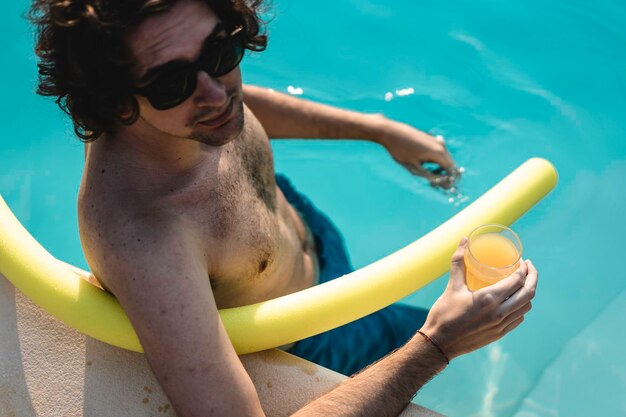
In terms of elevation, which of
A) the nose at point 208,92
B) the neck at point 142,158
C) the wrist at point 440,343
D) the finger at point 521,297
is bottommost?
the wrist at point 440,343

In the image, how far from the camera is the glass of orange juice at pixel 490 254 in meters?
1.69

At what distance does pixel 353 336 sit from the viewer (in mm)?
2518

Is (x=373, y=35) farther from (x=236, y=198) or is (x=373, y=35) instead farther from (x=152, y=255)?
(x=152, y=255)

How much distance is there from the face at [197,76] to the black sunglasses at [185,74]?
11 millimetres

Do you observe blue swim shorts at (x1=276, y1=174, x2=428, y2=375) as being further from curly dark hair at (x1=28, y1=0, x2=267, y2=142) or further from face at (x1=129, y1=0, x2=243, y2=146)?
curly dark hair at (x1=28, y1=0, x2=267, y2=142)

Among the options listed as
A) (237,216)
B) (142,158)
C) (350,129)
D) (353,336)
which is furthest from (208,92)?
A: (353,336)

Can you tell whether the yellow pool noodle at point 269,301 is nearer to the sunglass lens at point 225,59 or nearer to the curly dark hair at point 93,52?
the curly dark hair at point 93,52

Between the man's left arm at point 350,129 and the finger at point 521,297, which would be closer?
the finger at point 521,297

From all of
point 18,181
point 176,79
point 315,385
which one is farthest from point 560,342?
point 18,181

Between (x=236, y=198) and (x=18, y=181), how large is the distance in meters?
2.07

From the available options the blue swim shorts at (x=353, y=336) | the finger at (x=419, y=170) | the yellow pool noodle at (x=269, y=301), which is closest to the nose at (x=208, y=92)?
the yellow pool noodle at (x=269, y=301)

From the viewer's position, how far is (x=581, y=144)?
3531mm

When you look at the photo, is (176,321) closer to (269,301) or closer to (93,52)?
(269,301)

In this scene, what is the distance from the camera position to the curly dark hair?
1497 mm
